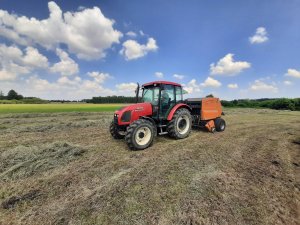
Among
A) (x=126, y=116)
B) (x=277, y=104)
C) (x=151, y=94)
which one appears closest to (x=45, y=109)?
(x=151, y=94)

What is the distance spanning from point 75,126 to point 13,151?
19.8ft

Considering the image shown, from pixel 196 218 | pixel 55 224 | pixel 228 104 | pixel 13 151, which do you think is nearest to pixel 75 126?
pixel 13 151

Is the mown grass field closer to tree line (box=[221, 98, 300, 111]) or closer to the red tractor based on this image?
the red tractor

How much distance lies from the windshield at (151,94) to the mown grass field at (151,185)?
184cm

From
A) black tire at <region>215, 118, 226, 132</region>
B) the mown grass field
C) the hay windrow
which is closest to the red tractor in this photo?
black tire at <region>215, 118, 226, 132</region>

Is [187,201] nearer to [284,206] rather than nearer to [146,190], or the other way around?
[146,190]

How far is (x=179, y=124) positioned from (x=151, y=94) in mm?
1716

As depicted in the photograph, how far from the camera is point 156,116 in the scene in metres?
6.92

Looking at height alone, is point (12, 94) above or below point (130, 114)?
above

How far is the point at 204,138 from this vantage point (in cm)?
763

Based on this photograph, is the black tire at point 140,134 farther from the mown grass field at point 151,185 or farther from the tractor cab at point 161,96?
the tractor cab at point 161,96

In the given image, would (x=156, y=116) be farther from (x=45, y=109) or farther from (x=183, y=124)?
(x=45, y=109)

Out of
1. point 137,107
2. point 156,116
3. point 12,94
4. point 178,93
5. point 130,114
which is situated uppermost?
point 12,94

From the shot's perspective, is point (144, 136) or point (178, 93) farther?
point (178, 93)
